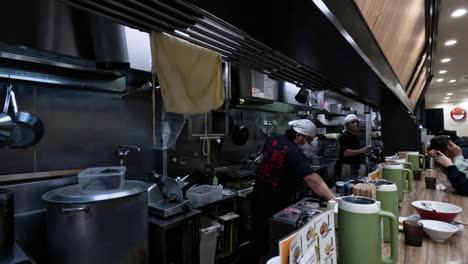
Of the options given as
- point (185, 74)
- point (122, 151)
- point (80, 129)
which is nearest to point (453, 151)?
point (185, 74)

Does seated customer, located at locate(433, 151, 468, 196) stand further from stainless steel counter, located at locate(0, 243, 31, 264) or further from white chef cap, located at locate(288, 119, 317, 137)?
stainless steel counter, located at locate(0, 243, 31, 264)

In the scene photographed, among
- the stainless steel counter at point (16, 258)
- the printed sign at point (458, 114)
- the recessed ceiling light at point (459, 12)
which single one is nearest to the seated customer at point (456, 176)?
the recessed ceiling light at point (459, 12)

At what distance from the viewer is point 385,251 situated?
0.90 metres

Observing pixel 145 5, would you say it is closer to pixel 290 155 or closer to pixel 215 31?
pixel 215 31

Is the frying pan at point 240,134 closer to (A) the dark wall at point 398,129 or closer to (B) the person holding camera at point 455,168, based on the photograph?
(A) the dark wall at point 398,129

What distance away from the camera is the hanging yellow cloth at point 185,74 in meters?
1.65

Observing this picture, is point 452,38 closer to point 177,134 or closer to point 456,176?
point 456,176

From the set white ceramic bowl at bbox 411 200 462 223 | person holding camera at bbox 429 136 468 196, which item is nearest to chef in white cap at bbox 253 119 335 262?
white ceramic bowl at bbox 411 200 462 223

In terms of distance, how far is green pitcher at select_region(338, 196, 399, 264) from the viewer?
70 centimetres

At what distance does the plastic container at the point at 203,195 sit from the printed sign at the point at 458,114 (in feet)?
44.6

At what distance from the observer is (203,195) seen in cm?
239

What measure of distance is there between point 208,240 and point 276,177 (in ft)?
2.90

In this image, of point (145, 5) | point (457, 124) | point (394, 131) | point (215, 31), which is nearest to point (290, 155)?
point (215, 31)

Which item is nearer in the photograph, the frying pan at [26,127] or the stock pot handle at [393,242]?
the stock pot handle at [393,242]
